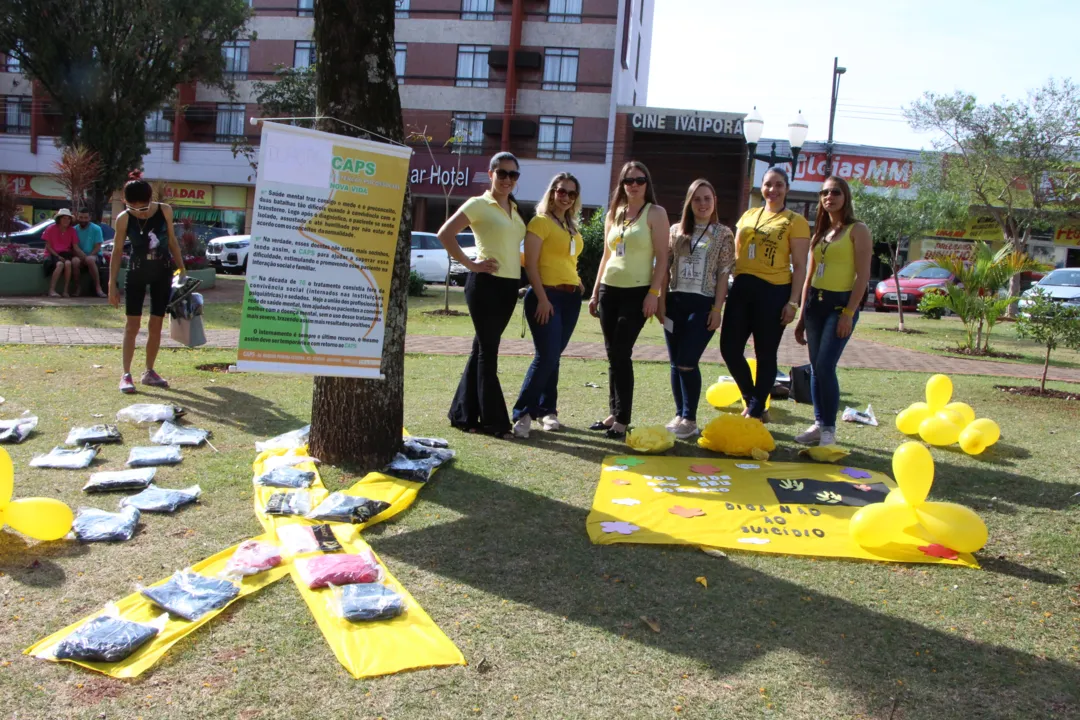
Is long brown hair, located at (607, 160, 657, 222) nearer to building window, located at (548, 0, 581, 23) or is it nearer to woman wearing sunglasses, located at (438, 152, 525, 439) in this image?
woman wearing sunglasses, located at (438, 152, 525, 439)

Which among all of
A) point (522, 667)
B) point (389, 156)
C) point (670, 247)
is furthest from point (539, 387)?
point (522, 667)

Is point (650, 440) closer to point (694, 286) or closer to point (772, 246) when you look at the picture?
point (694, 286)

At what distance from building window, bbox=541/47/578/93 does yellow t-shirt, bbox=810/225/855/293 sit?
3054 centimetres

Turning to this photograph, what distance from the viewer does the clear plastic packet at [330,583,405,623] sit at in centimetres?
288

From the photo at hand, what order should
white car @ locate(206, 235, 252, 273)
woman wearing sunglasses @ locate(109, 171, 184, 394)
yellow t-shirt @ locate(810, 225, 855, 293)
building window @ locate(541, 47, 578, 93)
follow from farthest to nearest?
building window @ locate(541, 47, 578, 93) < white car @ locate(206, 235, 252, 273) < woman wearing sunglasses @ locate(109, 171, 184, 394) < yellow t-shirt @ locate(810, 225, 855, 293)

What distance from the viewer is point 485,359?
18.1 ft

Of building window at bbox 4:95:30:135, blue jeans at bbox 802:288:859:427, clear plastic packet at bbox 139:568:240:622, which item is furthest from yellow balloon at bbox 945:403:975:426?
building window at bbox 4:95:30:135

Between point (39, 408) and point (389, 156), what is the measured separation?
11.1 ft

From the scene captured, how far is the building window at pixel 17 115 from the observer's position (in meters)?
39.0

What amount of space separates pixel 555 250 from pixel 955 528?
302 cm

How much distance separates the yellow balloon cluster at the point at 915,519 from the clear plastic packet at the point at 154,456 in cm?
359

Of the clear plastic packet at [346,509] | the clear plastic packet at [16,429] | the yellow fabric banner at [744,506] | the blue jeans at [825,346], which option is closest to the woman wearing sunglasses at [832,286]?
the blue jeans at [825,346]

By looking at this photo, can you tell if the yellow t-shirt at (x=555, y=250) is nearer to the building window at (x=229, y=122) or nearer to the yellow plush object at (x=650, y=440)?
the yellow plush object at (x=650, y=440)

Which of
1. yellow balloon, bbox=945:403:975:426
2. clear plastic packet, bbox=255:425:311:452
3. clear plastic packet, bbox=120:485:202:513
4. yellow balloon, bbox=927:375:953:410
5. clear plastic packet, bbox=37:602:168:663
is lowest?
clear plastic packet, bbox=37:602:168:663
